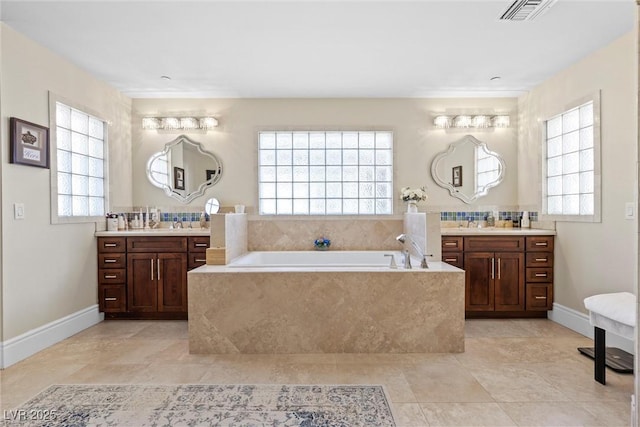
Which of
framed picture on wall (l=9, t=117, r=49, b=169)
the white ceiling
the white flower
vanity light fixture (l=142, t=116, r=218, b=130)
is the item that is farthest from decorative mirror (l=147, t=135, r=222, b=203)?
the white flower

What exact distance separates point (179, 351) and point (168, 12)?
2480 mm

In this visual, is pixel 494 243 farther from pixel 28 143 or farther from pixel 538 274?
pixel 28 143

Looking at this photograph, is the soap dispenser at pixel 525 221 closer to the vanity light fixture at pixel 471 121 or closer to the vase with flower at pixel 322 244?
the vanity light fixture at pixel 471 121

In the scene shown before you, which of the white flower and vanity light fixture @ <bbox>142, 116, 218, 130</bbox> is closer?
the white flower

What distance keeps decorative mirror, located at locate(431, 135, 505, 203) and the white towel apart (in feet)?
7.21

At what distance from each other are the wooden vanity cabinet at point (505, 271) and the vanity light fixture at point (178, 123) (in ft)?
9.57

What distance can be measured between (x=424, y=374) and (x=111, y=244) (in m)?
3.18

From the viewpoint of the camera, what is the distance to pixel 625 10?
257 centimetres

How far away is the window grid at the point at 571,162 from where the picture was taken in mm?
3443

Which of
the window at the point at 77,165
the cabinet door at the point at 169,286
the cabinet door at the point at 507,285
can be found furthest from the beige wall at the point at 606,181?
the window at the point at 77,165

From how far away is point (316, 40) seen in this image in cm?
299

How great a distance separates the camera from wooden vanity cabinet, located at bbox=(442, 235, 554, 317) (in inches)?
153

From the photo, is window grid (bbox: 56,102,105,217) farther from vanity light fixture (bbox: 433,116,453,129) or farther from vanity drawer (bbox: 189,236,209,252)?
vanity light fixture (bbox: 433,116,453,129)

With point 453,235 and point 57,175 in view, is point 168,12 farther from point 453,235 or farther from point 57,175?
point 453,235
